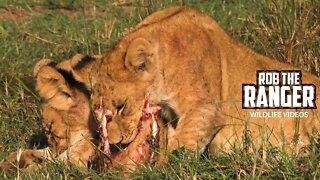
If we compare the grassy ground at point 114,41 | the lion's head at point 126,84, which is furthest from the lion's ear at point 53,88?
the lion's head at point 126,84

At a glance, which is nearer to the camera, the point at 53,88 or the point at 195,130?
the point at 195,130

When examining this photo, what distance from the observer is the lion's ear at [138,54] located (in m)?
4.68

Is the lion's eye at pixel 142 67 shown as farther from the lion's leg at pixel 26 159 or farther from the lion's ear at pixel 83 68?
the lion's leg at pixel 26 159

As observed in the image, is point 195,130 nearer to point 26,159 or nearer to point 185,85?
point 185,85

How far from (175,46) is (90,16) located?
306 cm

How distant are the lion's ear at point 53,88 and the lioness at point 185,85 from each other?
477 millimetres

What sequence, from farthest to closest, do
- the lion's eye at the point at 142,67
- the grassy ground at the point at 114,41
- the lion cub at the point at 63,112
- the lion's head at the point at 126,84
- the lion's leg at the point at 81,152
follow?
the lion cub at the point at 63,112 → the lion's leg at the point at 81,152 → the lion's eye at the point at 142,67 → the lion's head at the point at 126,84 → the grassy ground at the point at 114,41

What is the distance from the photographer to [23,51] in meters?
7.15

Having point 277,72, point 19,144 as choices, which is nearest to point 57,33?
point 19,144

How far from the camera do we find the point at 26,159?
534 cm

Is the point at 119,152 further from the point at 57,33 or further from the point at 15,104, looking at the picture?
the point at 57,33

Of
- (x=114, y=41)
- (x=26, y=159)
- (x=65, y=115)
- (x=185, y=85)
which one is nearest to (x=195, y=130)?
(x=185, y=85)

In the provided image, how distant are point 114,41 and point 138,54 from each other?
6.96ft

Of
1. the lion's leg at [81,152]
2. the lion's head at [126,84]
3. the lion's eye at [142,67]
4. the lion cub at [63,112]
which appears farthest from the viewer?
the lion cub at [63,112]
